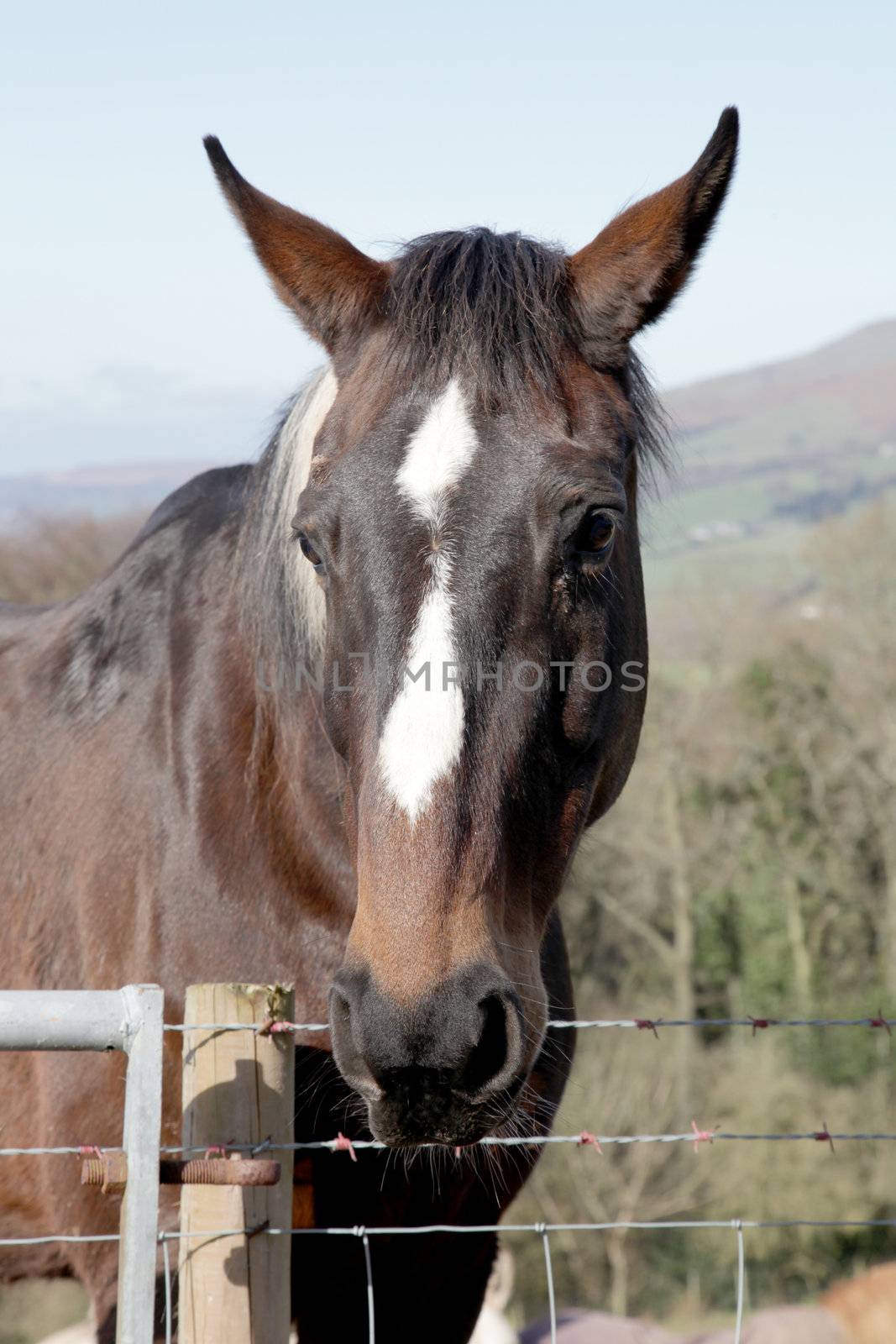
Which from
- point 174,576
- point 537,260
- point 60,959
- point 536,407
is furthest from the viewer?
point 174,576

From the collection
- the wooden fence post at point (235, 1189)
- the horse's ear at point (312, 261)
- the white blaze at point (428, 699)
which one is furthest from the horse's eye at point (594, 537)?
the wooden fence post at point (235, 1189)

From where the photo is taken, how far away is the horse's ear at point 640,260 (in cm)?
253

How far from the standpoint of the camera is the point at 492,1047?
6.54 ft

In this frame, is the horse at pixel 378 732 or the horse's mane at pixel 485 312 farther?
the horse's mane at pixel 485 312

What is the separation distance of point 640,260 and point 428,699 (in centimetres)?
108

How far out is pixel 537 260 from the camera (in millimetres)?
2648

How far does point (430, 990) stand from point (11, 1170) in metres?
1.73

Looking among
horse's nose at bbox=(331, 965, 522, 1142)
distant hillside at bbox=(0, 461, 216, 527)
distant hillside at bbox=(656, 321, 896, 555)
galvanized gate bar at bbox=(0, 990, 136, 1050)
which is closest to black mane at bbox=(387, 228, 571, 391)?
horse's nose at bbox=(331, 965, 522, 1142)

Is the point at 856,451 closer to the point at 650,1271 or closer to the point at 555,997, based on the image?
the point at 650,1271

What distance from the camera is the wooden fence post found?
6.96 ft

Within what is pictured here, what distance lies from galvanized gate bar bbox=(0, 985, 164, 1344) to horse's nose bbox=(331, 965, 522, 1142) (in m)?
0.29

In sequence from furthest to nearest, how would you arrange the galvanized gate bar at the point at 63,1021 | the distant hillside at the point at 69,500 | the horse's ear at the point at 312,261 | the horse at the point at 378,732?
the distant hillside at the point at 69,500, the horse's ear at the point at 312,261, the horse at the point at 378,732, the galvanized gate bar at the point at 63,1021

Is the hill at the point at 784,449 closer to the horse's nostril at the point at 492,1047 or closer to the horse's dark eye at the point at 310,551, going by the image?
the horse's dark eye at the point at 310,551

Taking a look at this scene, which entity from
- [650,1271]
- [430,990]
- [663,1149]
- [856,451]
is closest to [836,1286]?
[663,1149]
